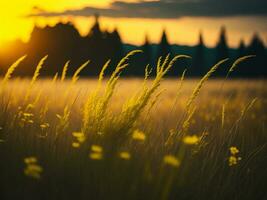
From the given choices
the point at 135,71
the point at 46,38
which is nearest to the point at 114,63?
the point at 135,71

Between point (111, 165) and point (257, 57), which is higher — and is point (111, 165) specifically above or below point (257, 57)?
below

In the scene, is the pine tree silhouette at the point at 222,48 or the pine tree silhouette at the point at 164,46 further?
the pine tree silhouette at the point at 222,48

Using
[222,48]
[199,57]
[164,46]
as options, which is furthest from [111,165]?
[222,48]

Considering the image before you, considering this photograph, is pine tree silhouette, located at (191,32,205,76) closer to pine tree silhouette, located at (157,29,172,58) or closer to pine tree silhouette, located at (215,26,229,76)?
pine tree silhouette, located at (215,26,229,76)

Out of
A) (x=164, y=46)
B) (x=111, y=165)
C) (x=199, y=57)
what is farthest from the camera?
(x=199, y=57)

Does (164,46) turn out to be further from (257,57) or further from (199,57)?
(257,57)

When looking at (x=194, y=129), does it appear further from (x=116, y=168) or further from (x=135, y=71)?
(x=135, y=71)

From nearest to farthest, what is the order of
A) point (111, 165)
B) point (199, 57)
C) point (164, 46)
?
1. point (111, 165)
2. point (164, 46)
3. point (199, 57)

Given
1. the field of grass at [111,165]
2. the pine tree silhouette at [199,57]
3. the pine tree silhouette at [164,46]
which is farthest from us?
the pine tree silhouette at [199,57]

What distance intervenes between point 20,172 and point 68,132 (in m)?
1.08

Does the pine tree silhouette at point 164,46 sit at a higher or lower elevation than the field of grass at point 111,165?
higher

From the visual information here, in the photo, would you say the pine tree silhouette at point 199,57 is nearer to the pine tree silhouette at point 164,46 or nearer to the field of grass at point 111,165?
the pine tree silhouette at point 164,46

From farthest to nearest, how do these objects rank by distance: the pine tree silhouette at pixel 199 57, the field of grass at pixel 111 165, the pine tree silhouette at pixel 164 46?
1. the pine tree silhouette at pixel 199 57
2. the pine tree silhouette at pixel 164 46
3. the field of grass at pixel 111 165

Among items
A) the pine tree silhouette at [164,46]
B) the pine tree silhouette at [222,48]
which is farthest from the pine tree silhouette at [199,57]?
the pine tree silhouette at [164,46]
